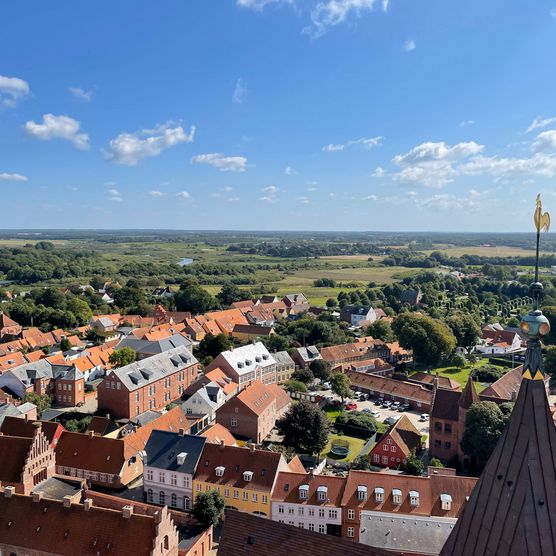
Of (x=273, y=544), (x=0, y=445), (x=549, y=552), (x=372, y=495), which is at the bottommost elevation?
(x=372, y=495)

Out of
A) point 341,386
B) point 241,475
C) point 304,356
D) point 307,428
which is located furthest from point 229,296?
point 241,475

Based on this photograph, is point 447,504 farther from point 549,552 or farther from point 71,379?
point 71,379

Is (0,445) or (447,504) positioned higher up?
(0,445)

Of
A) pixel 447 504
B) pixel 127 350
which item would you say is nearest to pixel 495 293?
pixel 127 350

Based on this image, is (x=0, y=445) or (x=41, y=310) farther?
(x=41, y=310)

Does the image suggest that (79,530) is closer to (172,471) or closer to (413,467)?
(172,471)

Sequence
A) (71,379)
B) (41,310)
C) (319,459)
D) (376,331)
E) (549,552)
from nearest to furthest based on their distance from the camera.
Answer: (549,552)
(319,459)
(71,379)
(376,331)
(41,310)
